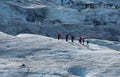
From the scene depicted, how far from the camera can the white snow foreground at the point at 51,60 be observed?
22.5 metres

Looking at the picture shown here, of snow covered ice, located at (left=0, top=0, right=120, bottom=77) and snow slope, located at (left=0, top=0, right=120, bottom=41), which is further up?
snow covered ice, located at (left=0, top=0, right=120, bottom=77)

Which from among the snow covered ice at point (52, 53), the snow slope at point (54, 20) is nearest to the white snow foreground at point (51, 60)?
the snow covered ice at point (52, 53)

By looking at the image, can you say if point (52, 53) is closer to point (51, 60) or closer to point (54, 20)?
point (51, 60)

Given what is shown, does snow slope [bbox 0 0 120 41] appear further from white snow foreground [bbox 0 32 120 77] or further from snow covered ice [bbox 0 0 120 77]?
white snow foreground [bbox 0 32 120 77]

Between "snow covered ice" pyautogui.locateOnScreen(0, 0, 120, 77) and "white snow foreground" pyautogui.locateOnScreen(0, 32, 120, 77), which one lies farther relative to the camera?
"snow covered ice" pyautogui.locateOnScreen(0, 0, 120, 77)

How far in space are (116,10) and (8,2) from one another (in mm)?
16170

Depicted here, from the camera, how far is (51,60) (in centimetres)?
2455

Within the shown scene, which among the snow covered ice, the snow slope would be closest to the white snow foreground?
the snow covered ice

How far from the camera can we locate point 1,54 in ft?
86.2

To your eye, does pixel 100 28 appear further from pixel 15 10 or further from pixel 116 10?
pixel 15 10

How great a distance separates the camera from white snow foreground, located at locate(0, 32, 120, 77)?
22547mm

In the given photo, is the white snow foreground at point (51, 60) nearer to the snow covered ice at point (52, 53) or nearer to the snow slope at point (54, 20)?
the snow covered ice at point (52, 53)

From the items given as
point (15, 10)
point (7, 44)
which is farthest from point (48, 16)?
point (7, 44)

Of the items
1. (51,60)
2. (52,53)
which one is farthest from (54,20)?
(51,60)
